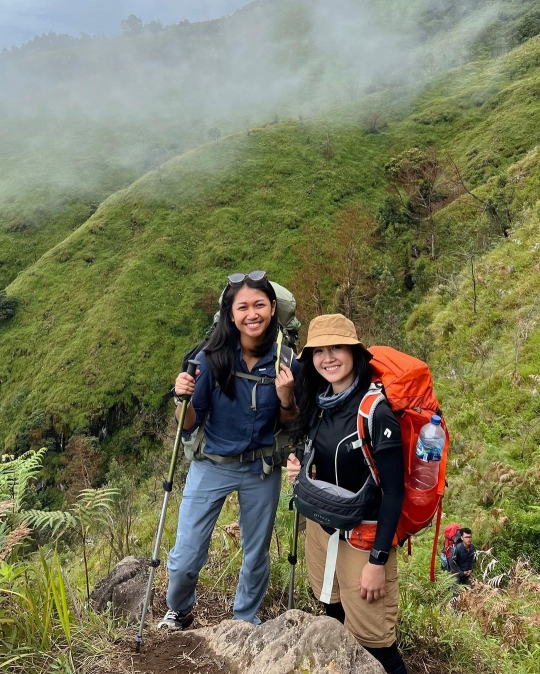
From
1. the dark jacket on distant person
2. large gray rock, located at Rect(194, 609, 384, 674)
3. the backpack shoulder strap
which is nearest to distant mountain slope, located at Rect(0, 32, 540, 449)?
the dark jacket on distant person

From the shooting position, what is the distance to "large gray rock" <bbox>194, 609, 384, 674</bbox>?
197 centimetres

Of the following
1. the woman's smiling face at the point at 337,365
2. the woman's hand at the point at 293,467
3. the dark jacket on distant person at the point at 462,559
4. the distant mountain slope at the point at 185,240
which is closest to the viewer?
the woman's smiling face at the point at 337,365

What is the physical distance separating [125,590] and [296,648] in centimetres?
196

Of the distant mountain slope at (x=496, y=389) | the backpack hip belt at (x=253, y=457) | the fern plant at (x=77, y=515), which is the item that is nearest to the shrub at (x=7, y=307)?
the distant mountain slope at (x=496, y=389)

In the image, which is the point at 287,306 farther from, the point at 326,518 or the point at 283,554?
the point at 283,554

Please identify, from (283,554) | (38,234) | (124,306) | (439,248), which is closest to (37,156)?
(38,234)

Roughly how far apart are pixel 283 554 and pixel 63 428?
154 ft

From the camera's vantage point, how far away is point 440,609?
309 centimetres

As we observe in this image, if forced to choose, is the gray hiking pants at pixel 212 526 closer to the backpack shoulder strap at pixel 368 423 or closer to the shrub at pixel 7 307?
the backpack shoulder strap at pixel 368 423

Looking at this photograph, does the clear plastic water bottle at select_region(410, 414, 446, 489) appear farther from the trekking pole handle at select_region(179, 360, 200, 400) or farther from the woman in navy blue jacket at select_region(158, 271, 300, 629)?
the trekking pole handle at select_region(179, 360, 200, 400)

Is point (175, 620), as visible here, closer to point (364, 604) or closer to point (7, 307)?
point (364, 604)

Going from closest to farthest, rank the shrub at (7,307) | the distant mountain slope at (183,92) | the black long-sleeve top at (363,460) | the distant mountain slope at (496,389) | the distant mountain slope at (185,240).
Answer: the black long-sleeve top at (363,460) < the distant mountain slope at (496,389) < the distant mountain slope at (185,240) < the shrub at (7,307) < the distant mountain slope at (183,92)

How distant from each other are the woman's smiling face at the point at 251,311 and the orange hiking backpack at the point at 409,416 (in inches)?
33.7

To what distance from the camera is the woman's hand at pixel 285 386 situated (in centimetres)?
276
